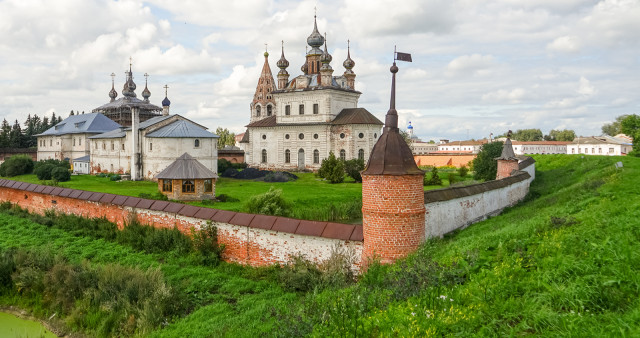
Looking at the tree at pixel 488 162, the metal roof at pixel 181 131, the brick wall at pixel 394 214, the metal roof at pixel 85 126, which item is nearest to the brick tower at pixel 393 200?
the brick wall at pixel 394 214

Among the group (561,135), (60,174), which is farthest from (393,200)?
(561,135)

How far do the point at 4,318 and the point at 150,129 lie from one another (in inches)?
856

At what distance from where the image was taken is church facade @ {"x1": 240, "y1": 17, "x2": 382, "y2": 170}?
37.3 metres

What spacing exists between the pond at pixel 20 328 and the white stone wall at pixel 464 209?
28.4ft

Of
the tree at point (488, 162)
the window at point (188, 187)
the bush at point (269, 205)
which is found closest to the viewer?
the bush at point (269, 205)

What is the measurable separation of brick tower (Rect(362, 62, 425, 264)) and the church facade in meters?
27.9

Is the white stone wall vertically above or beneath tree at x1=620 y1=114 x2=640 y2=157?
beneath

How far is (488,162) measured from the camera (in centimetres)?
2636

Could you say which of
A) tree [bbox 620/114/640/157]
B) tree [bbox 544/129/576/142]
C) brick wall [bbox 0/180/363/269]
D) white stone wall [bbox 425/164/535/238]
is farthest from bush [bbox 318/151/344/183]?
tree [bbox 544/129/576/142]

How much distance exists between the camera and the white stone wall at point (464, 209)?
10.7 m

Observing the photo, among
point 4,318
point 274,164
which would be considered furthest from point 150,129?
point 4,318

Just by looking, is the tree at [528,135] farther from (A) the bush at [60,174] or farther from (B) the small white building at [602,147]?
(A) the bush at [60,174]

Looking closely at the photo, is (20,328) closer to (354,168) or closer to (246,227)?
(246,227)

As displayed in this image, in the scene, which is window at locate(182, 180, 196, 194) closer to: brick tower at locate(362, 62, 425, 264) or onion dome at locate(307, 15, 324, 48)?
brick tower at locate(362, 62, 425, 264)
